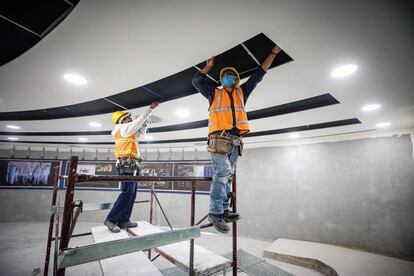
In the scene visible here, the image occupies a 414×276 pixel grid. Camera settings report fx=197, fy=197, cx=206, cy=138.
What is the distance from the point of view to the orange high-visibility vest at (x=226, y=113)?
2123mm

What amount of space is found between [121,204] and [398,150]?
681cm

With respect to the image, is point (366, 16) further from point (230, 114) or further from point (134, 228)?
point (134, 228)

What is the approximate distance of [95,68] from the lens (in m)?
2.57

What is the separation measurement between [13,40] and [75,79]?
0.78 m

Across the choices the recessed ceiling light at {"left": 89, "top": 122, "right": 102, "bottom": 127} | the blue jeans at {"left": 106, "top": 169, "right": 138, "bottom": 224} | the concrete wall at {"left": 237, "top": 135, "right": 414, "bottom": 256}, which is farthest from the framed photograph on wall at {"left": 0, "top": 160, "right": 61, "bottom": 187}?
the concrete wall at {"left": 237, "top": 135, "right": 414, "bottom": 256}

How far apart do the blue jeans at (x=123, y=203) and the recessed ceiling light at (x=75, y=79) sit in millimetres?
1459

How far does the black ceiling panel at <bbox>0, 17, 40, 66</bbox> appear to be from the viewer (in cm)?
196

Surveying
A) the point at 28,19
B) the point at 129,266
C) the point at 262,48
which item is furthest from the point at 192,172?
→ the point at 28,19

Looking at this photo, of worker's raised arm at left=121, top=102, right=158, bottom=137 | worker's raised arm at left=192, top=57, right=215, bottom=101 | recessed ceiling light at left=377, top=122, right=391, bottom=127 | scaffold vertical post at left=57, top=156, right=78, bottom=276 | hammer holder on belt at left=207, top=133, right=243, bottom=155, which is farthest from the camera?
recessed ceiling light at left=377, top=122, right=391, bottom=127

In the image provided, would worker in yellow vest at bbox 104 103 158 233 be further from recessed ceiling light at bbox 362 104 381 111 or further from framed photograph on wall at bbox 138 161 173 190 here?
framed photograph on wall at bbox 138 161 173 190

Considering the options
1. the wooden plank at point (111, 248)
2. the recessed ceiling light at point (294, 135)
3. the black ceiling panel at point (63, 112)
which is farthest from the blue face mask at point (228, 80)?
the recessed ceiling light at point (294, 135)

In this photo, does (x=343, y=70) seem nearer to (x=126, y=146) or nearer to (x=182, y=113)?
(x=182, y=113)

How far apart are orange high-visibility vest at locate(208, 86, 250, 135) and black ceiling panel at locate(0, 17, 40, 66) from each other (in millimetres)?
2006

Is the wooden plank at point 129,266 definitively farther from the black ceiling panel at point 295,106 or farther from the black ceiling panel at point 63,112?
the black ceiling panel at point 295,106
